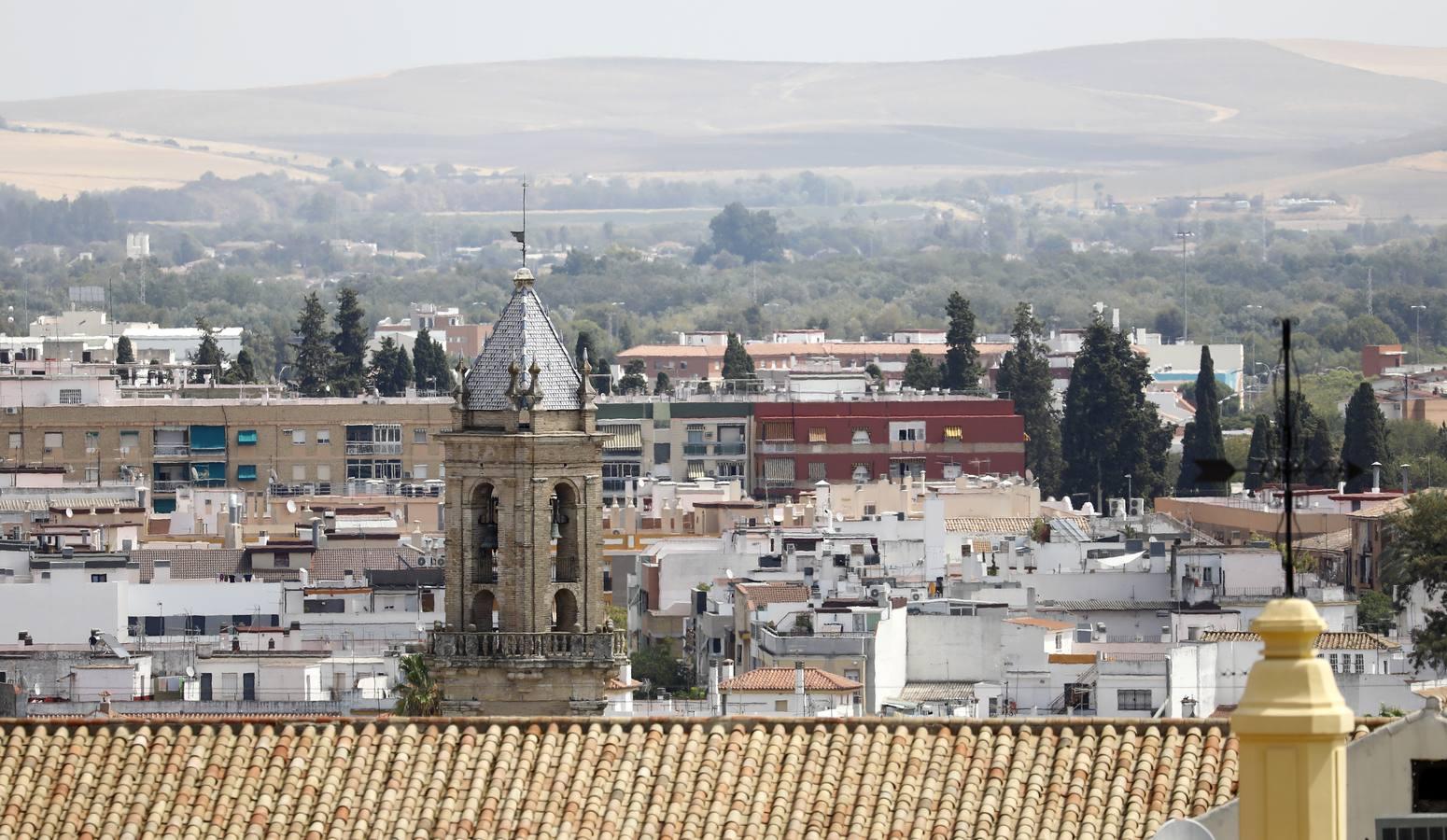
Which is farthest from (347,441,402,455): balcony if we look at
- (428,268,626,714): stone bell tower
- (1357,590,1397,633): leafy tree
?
(428,268,626,714): stone bell tower

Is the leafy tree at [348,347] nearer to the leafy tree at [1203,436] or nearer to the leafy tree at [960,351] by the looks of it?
the leafy tree at [960,351]

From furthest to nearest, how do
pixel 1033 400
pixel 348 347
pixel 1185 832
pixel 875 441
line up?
pixel 348 347 → pixel 1033 400 → pixel 875 441 → pixel 1185 832

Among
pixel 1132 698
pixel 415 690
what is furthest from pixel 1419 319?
pixel 415 690

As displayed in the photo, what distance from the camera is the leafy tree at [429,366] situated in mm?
110562

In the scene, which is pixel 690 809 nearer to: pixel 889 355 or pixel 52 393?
pixel 52 393

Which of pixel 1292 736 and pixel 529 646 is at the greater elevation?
pixel 1292 736

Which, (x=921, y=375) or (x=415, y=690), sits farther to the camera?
(x=921, y=375)

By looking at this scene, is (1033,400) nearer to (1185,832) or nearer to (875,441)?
(875,441)

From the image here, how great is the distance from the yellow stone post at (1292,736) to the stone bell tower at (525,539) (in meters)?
18.2

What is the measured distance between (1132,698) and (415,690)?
277 inches

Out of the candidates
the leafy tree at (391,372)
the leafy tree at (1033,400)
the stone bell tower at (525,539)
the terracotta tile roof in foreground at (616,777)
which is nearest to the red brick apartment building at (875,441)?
the leafy tree at (1033,400)

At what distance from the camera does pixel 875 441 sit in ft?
333

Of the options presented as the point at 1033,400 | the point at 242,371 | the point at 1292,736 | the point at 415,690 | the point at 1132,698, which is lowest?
the point at 1132,698

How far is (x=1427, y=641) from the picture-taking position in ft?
163
